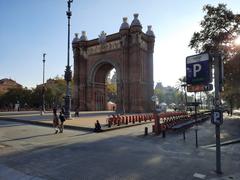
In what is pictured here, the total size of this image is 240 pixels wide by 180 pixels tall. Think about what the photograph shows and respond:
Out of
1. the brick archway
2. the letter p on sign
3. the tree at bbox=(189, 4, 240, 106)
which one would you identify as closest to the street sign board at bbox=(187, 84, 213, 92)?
the letter p on sign

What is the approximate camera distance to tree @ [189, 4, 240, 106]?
23844 millimetres

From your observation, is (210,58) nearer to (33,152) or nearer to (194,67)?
(194,67)

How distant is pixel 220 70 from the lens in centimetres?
684

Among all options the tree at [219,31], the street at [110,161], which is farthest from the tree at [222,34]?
the street at [110,161]

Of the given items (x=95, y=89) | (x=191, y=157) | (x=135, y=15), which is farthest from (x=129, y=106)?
(x=191, y=157)

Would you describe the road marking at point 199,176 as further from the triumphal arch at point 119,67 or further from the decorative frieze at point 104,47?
the decorative frieze at point 104,47

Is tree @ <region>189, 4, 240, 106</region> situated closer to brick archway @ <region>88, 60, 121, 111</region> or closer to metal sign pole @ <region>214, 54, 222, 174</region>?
metal sign pole @ <region>214, 54, 222, 174</region>

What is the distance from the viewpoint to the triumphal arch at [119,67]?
46.4 metres

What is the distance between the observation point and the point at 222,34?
79.3ft

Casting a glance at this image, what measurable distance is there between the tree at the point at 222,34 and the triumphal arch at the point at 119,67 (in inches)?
754

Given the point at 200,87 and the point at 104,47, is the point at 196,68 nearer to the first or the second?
the point at 200,87

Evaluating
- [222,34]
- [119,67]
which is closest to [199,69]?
[222,34]

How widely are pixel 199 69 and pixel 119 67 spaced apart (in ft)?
141

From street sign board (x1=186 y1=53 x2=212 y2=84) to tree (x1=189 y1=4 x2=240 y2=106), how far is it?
17.5 metres
